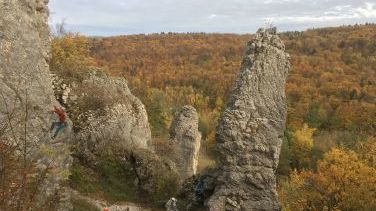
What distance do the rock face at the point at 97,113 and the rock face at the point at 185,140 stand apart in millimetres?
6961

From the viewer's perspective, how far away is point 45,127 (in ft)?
50.3

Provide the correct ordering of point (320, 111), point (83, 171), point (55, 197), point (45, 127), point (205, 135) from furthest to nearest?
1. point (205, 135)
2. point (320, 111)
3. point (83, 171)
4. point (45, 127)
5. point (55, 197)

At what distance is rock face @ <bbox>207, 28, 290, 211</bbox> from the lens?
1561 cm

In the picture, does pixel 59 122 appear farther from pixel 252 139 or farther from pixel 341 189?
pixel 341 189

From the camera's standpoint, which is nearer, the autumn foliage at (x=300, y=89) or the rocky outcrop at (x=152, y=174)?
the rocky outcrop at (x=152, y=174)

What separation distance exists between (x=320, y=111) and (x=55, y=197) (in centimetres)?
7044

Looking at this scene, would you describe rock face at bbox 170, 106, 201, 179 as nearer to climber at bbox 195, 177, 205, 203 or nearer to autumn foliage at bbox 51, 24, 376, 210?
autumn foliage at bbox 51, 24, 376, 210

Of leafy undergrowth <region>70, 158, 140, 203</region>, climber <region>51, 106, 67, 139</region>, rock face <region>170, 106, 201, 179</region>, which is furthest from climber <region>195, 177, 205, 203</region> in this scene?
rock face <region>170, 106, 201, 179</region>

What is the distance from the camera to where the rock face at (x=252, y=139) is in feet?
51.2

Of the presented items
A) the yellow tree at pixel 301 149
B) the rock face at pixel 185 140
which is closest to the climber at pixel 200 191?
the rock face at pixel 185 140

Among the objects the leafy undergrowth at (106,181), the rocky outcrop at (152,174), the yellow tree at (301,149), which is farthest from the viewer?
the yellow tree at (301,149)

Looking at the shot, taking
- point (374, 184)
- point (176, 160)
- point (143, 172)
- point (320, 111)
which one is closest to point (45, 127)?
point (143, 172)

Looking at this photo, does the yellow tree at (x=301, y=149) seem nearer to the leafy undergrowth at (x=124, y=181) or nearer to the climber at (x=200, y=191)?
the leafy undergrowth at (x=124, y=181)

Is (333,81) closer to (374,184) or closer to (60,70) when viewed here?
(374,184)
